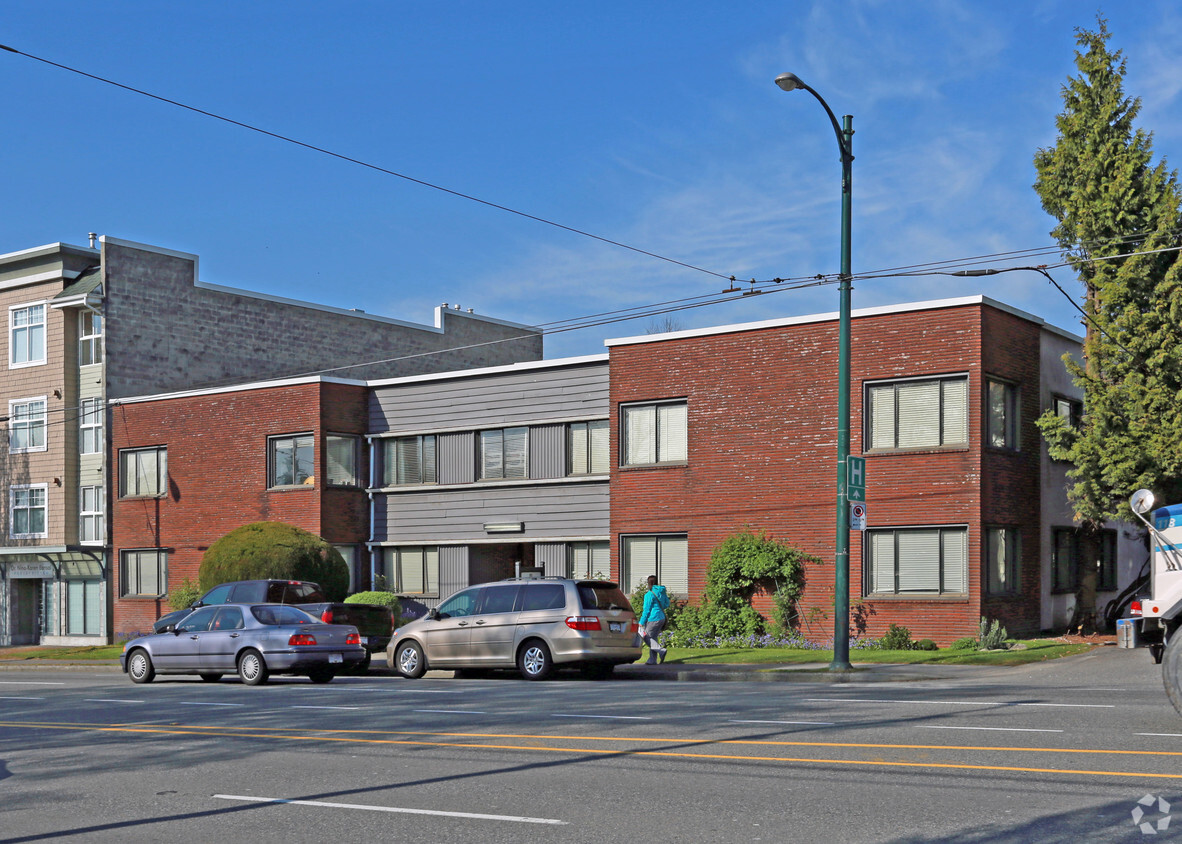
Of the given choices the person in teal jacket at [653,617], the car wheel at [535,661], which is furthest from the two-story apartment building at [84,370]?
the car wheel at [535,661]

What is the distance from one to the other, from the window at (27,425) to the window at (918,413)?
27.8m

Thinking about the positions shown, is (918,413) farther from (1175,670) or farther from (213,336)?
(213,336)

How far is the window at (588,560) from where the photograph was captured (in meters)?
31.7

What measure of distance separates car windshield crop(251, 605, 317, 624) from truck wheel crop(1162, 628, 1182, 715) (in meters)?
14.5

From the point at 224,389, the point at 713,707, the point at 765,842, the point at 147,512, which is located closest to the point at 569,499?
the point at 224,389

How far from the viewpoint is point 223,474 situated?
1483 inches

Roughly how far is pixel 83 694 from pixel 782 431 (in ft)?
49.0

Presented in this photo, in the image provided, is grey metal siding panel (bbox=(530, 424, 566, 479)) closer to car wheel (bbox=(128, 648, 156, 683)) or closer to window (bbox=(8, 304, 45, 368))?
car wheel (bbox=(128, 648, 156, 683))

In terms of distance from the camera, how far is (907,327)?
87.1 ft

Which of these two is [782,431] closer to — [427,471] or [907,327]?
[907,327]

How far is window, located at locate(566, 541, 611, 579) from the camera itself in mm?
31656

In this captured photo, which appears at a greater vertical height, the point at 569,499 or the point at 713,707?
the point at 569,499

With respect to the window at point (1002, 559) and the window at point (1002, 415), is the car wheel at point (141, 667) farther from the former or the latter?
the window at point (1002, 415)

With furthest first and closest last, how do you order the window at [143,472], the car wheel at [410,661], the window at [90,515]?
the window at [90,515], the window at [143,472], the car wheel at [410,661]
